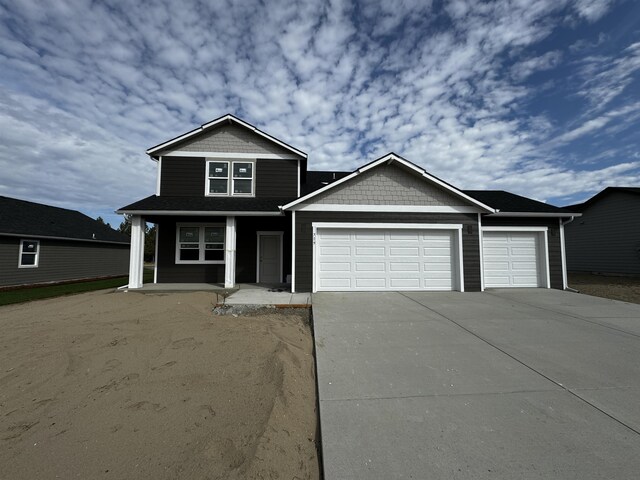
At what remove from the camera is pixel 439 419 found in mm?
2764

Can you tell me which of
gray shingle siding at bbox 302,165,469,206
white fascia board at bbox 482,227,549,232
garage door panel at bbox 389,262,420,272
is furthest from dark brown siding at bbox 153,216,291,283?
white fascia board at bbox 482,227,549,232

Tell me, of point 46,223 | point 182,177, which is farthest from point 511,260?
point 46,223

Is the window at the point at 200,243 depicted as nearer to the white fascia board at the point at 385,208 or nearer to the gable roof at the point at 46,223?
the white fascia board at the point at 385,208

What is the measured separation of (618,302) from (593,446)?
7870mm

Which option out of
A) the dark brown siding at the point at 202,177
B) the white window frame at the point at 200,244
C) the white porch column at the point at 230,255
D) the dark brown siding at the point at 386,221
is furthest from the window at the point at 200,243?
the dark brown siding at the point at 386,221

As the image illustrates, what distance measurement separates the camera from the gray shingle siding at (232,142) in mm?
11742

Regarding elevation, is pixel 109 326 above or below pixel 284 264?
below

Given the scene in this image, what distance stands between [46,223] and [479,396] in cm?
2119

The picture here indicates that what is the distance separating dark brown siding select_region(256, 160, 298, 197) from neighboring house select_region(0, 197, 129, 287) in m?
11.9

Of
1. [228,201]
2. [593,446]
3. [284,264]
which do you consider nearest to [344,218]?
[284,264]

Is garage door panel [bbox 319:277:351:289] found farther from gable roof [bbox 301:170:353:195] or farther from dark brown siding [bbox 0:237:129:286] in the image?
dark brown siding [bbox 0:237:129:286]

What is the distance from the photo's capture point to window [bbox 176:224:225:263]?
11.3 m

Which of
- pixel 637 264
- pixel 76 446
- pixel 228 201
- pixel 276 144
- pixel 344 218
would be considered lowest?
pixel 76 446

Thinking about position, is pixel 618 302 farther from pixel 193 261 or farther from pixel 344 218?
pixel 193 261
